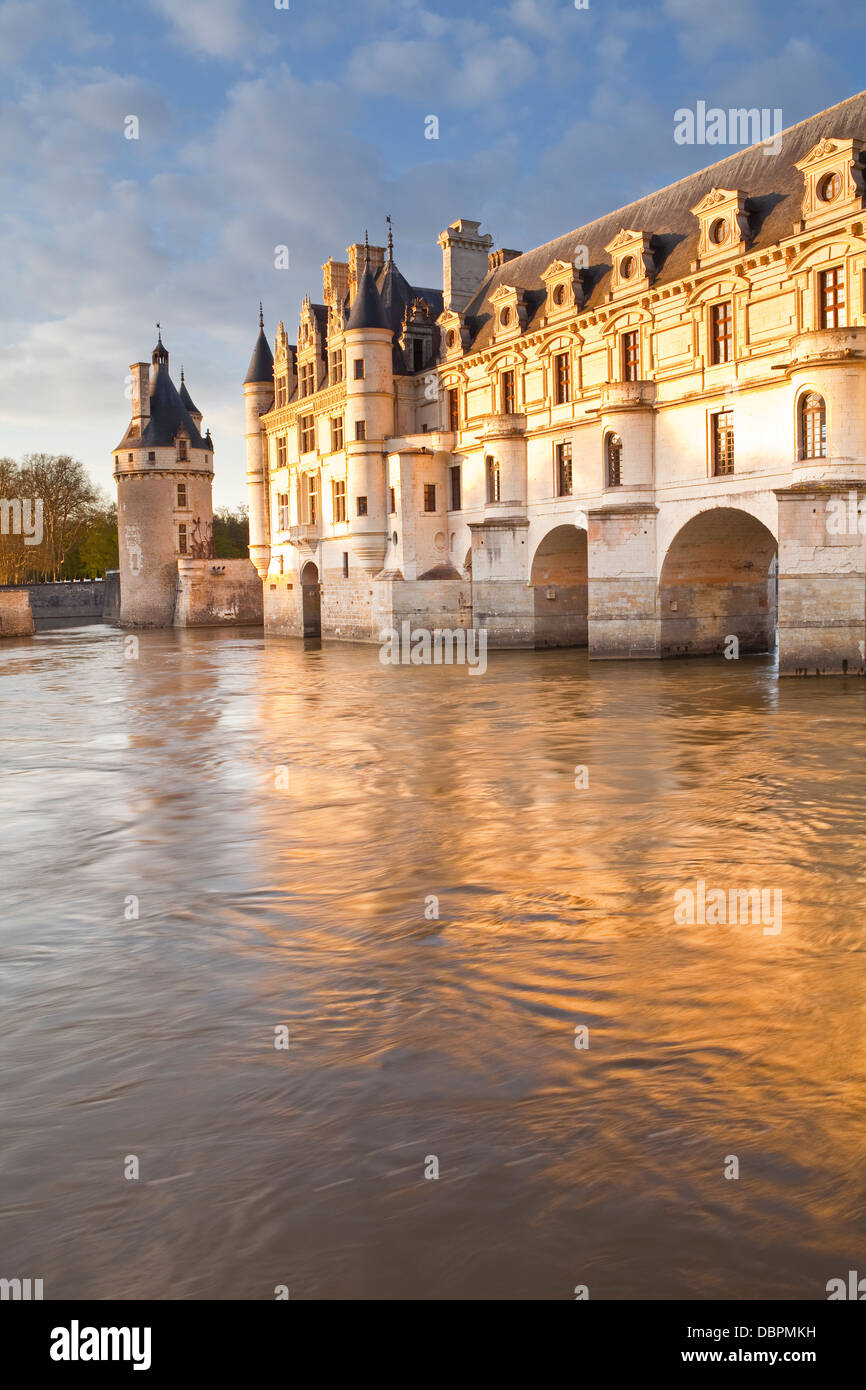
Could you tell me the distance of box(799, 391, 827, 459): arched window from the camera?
992 inches

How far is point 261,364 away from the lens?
2240 inches

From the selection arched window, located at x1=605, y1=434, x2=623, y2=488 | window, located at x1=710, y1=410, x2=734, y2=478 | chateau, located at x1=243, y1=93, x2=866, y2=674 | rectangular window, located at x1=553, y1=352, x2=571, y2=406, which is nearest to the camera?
chateau, located at x1=243, y1=93, x2=866, y2=674

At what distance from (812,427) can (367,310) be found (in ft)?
74.3

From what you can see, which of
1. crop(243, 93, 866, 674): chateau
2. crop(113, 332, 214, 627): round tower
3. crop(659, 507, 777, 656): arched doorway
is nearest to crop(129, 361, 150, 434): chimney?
crop(113, 332, 214, 627): round tower

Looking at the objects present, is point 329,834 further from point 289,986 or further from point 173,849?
point 289,986

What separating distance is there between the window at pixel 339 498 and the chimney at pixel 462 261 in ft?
27.2

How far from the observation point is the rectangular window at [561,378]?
35.8 m

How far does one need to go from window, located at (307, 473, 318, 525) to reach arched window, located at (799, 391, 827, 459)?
28.2 meters

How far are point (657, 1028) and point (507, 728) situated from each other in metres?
13.1

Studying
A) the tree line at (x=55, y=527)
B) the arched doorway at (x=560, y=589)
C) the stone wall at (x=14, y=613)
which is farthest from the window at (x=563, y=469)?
the tree line at (x=55, y=527)

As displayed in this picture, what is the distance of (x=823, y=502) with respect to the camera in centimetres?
2436

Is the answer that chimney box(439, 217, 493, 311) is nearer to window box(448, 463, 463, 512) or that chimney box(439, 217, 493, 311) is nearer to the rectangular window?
window box(448, 463, 463, 512)

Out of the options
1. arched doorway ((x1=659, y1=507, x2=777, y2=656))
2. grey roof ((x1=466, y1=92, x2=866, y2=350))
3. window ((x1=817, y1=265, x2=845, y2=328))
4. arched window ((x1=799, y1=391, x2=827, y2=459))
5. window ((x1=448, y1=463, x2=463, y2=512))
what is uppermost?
grey roof ((x1=466, y1=92, x2=866, y2=350))

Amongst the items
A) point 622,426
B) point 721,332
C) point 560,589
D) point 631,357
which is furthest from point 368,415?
point 721,332
